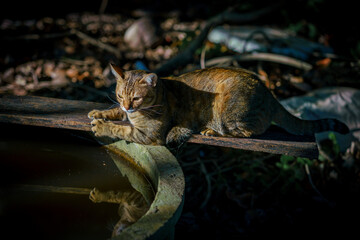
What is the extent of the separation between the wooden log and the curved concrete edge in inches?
15.2

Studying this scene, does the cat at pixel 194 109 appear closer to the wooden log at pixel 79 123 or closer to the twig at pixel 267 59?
the wooden log at pixel 79 123

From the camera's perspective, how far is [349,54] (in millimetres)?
4824

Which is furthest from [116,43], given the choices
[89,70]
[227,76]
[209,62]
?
[227,76]

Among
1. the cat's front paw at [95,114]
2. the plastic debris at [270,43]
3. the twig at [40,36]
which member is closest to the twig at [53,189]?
the cat's front paw at [95,114]

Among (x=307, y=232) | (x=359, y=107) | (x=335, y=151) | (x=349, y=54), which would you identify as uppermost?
(x=349, y=54)

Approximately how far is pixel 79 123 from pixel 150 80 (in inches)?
26.3

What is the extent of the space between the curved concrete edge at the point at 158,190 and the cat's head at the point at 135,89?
31 centimetres

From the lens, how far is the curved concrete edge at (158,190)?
1.60 m

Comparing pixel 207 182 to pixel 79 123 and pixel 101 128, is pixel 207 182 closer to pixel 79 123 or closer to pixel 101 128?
pixel 101 128

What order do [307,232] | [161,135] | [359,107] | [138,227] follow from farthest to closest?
[359,107] < [307,232] < [161,135] < [138,227]

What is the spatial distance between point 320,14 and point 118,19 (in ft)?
13.4

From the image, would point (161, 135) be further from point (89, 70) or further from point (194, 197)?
point (89, 70)

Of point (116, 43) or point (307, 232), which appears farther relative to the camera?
point (116, 43)

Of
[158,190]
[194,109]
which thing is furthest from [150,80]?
[158,190]
